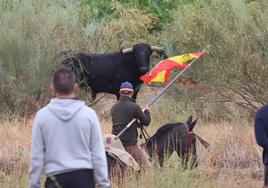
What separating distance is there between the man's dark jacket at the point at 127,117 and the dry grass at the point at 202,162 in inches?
27.0

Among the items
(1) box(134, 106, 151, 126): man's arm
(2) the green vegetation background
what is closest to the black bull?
(2) the green vegetation background

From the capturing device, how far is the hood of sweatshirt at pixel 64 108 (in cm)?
723

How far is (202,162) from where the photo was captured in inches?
516

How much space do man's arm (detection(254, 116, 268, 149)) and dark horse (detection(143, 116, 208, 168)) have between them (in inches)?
110

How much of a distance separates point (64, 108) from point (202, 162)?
6.19 metres

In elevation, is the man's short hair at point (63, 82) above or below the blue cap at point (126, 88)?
above

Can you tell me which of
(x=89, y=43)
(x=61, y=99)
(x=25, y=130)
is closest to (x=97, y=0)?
(x=89, y=43)

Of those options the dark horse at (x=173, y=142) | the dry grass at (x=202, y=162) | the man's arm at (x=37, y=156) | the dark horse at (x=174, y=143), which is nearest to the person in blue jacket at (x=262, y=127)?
the dry grass at (x=202, y=162)

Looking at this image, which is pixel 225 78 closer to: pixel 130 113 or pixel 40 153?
pixel 130 113

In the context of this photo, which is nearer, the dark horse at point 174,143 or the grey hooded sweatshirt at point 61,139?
the grey hooded sweatshirt at point 61,139

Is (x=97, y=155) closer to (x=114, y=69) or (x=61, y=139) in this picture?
(x=61, y=139)

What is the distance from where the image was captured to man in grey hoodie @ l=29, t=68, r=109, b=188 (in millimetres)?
7230

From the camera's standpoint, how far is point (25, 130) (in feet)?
52.2

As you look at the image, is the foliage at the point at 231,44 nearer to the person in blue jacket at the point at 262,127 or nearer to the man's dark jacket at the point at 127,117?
the man's dark jacket at the point at 127,117
